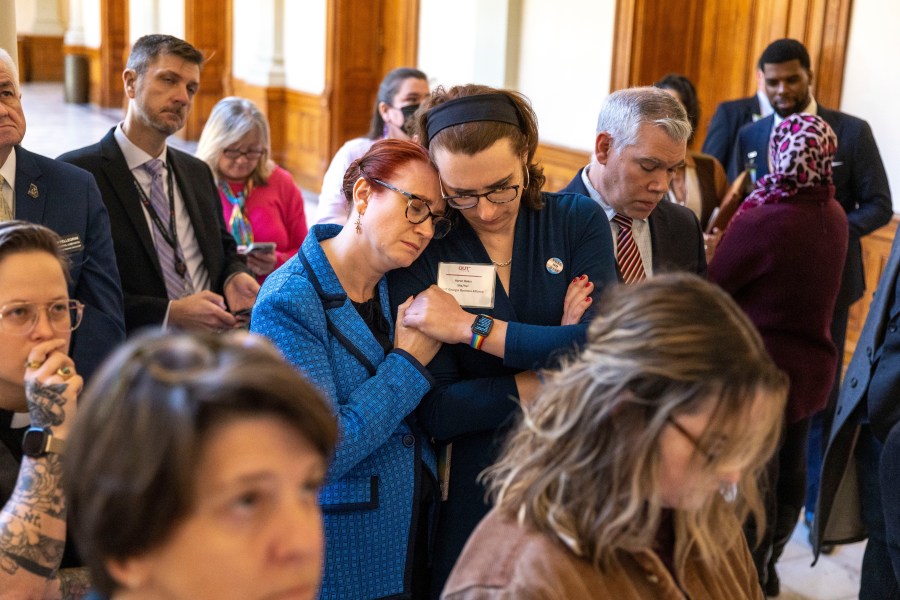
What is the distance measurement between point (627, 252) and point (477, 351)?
0.76 m

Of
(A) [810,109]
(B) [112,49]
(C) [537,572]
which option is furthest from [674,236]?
(B) [112,49]

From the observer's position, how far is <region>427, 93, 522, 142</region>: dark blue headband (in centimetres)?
201

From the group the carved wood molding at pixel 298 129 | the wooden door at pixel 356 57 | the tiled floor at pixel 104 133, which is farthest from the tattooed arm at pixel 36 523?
the carved wood molding at pixel 298 129

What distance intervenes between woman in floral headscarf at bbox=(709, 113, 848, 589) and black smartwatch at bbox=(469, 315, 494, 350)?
A: 1.33 meters

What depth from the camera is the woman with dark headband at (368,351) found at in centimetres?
195

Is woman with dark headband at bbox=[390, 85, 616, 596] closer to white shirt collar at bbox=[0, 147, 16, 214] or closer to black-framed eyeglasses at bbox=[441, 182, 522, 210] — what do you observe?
black-framed eyeglasses at bbox=[441, 182, 522, 210]

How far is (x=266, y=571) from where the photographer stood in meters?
0.91

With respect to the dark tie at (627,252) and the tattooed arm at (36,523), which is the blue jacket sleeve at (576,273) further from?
the tattooed arm at (36,523)

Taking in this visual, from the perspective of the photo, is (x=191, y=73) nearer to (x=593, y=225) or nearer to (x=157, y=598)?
(x=593, y=225)

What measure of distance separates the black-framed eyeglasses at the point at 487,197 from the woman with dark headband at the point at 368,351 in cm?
3

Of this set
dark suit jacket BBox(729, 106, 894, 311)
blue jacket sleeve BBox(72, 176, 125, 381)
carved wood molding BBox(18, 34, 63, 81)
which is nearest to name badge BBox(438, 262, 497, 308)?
blue jacket sleeve BBox(72, 176, 125, 381)

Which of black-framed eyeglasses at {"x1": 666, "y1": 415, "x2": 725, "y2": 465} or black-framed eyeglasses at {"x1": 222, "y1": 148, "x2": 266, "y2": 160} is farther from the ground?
black-framed eyeglasses at {"x1": 666, "y1": 415, "x2": 725, "y2": 465}

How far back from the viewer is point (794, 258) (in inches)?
117

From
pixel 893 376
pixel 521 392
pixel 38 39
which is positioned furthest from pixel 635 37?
pixel 38 39
